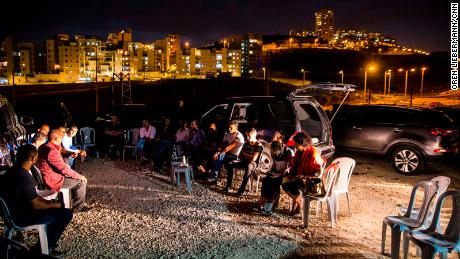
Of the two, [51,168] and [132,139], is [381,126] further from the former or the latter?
[51,168]

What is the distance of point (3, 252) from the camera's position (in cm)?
270

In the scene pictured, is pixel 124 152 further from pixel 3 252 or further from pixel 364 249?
pixel 3 252

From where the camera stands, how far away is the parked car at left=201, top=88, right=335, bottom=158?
8.41 metres

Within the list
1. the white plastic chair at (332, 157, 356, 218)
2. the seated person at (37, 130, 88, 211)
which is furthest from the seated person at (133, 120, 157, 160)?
the white plastic chair at (332, 157, 356, 218)

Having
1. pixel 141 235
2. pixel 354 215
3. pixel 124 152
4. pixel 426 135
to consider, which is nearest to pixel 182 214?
pixel 141 235

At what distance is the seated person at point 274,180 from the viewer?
648 centimetres

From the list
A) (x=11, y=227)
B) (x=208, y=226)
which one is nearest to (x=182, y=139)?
(x=208, y=226)

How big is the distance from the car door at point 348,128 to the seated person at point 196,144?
4113mm

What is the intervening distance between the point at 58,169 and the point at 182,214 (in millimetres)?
2047

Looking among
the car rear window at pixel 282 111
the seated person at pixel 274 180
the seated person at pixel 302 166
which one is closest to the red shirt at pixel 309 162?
the seated person at pixel 302 166

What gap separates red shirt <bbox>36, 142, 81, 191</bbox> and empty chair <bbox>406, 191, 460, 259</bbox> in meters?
4.81

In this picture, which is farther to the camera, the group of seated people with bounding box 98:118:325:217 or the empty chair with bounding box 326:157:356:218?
the group of seated people with bounding box 98:118:325:217

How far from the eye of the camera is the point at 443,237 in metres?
3.92

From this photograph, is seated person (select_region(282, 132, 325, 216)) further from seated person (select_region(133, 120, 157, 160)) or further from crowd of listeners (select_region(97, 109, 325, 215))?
seated person (select_region(133, 120, 157, 160))
